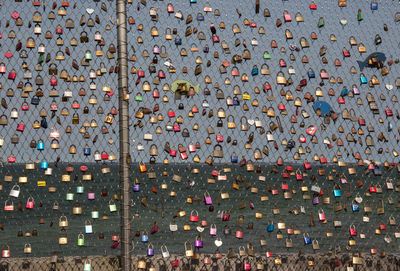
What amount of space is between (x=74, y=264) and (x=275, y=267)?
342 cm

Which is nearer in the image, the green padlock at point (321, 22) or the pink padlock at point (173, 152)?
the pink padlock at point (173, 152)

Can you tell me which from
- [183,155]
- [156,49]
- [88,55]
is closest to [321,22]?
[156,49]

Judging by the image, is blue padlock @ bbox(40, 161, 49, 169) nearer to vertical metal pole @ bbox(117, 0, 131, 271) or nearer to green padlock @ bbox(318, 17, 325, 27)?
vertical metal pole @ bbox(117, 0, 131, 271)

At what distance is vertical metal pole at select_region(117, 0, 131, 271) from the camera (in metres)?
9.04

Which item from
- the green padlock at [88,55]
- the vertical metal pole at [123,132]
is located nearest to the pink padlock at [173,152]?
the vertical metal pole at [123,132]

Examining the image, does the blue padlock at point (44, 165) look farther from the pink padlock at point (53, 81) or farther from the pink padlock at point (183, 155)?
the pink padlock at point (183, 155)

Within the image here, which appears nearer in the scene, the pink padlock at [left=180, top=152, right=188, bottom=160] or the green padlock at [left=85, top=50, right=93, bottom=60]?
the green padlock at [left=85, top=50, right=93, bottom=60]

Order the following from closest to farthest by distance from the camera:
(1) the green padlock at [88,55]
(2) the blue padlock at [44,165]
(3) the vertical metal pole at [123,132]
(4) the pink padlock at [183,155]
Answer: (3) the vertical metal pole at [123,132] → (2) the blue padlock at [44,165] → (1) the green padlock at [88,55] → (4) the pink padlock at [183,155]

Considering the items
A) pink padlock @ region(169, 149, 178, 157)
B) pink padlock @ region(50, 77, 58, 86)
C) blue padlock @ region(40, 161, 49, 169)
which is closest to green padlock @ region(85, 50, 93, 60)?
pink padlock @ region(50, 77, 58, 86)

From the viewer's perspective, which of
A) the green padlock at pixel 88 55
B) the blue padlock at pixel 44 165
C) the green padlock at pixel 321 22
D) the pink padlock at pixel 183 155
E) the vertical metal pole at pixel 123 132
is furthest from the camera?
the green padlock at pixel 321 22

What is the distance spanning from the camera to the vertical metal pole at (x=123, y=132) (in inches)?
356

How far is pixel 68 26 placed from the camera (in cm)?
992

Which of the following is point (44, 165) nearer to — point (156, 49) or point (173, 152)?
point (173, 152)

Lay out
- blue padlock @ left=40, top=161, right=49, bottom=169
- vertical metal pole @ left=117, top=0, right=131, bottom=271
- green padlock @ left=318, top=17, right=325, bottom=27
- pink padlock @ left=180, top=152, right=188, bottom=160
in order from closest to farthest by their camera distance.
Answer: vertical metal pole @ left=117, top=0, right=131, bottom=271 < blue padlock @ left=40, top=161, right=49, bottom=169 < pink padlock @ left=180, top=152, right=188, bottom=160 < green padlock @ left=318, top=17, right=325, bottom=27
